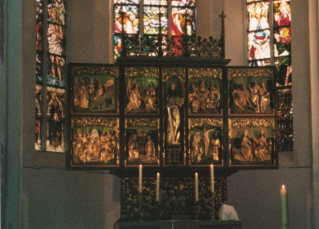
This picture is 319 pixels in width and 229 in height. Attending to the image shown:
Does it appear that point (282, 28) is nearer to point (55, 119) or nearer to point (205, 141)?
point (205, 141)

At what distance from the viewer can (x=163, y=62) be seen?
12.5 metres

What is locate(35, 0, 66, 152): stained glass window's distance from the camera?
45.8 feet

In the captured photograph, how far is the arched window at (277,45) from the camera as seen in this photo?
14844mm

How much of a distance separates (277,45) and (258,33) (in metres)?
0.55

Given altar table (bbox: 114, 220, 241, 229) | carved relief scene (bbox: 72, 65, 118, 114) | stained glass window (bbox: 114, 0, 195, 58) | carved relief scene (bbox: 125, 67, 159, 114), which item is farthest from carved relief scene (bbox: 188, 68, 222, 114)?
stained glass window (bbox: 114, 0, 195, 58)

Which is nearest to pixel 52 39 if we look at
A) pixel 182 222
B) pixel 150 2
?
pixel 150 2

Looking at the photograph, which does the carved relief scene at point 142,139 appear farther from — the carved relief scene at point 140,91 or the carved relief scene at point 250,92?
the carved relief scene at point 250,92

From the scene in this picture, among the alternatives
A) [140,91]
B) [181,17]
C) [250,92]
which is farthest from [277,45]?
[140,91]

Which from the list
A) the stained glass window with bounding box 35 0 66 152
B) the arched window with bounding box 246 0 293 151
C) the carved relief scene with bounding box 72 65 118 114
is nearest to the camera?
the carved relief scene with bounding box 72 65 118 114

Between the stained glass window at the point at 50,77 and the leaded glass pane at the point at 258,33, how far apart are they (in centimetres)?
392

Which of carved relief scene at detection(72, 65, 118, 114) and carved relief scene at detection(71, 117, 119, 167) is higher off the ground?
carved relief scene at detection(72, 65, 118, 114)

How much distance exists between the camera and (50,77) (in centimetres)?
1437

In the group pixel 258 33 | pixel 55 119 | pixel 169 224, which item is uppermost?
pixel 258 33

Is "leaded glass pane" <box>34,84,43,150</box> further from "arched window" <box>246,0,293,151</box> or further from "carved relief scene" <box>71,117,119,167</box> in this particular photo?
"arched window" <box>246,0,293,151</box>
